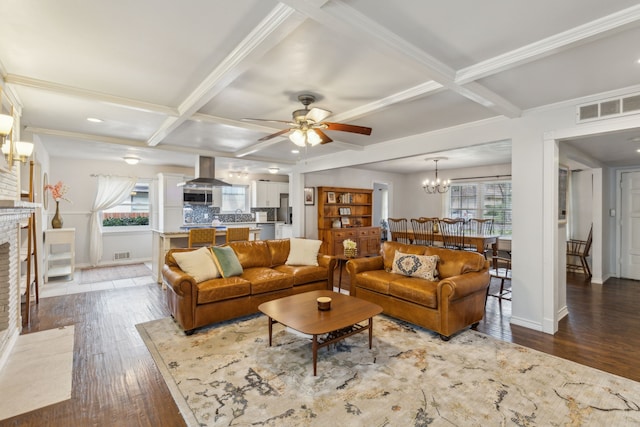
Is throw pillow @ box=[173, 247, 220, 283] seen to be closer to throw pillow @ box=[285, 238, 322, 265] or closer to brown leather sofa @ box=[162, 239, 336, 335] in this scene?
brown leather sofa @ box=[162, 239, 336, 335]

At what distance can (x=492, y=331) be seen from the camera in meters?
3.40

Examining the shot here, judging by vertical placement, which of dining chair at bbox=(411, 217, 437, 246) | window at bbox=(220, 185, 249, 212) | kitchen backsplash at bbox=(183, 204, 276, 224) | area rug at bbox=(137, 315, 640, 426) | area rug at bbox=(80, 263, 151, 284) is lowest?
area rug at bbox=(137, 315, 640, 426)

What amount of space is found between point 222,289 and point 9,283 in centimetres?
196

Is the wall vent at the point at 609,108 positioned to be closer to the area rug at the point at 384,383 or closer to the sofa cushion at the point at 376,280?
the area rug at the point at 384,383

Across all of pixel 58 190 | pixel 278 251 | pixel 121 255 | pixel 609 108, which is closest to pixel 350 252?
pixel 278 251

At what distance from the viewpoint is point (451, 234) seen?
603 cm

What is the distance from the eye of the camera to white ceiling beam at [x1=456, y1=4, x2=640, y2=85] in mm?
1782

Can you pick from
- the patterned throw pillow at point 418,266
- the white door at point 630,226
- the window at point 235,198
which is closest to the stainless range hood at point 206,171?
the window at point 235,198

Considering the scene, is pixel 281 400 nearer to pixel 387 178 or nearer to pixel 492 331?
pixel 492 331

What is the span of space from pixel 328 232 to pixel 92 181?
17.7 ft

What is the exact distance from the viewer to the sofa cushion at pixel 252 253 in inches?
172

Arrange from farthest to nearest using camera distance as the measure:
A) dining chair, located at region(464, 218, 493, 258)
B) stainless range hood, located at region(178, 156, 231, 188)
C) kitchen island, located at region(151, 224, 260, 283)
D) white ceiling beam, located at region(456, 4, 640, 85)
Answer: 1. dining chair, located at region(464, 218, 493, 258)
2. stainless range hood, located at region(178, 156, 231, 188)
3. kitchen island, located at region(151, 224, 260, 283)
4. white ceiling beam, located at region(456, 4, 640, 85)

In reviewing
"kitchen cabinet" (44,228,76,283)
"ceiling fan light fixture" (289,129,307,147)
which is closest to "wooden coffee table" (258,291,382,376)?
"ceiling fan light fixture" (289,129,307,147)

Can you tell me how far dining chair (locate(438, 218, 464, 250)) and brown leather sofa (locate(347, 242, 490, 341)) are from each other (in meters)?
2.08
